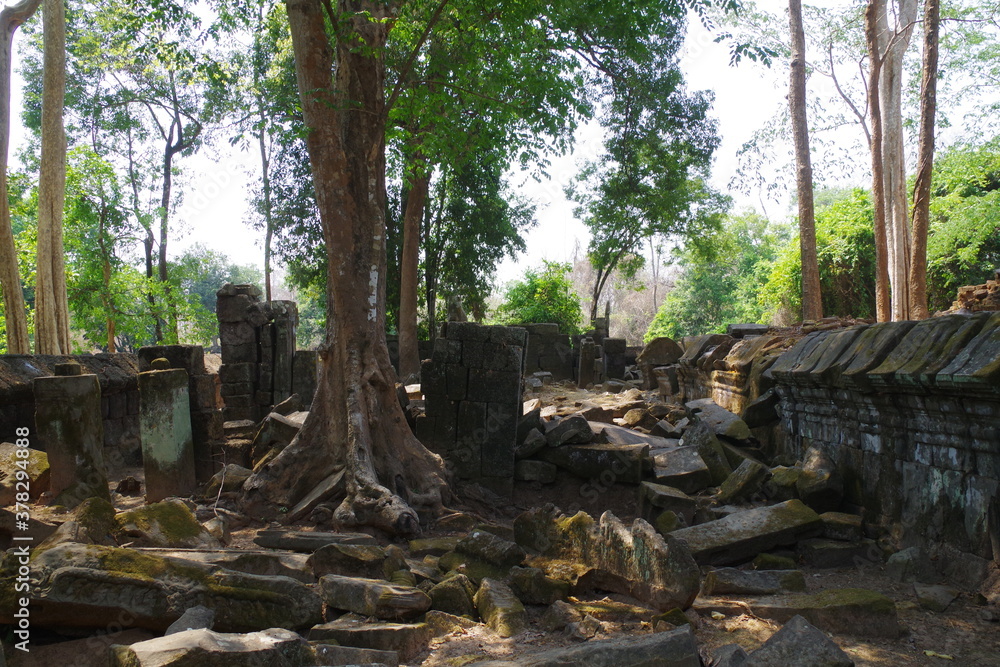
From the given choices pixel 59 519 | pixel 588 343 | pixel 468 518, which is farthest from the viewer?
pixel 588 343

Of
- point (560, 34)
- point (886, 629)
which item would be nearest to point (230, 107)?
point (560, 34)

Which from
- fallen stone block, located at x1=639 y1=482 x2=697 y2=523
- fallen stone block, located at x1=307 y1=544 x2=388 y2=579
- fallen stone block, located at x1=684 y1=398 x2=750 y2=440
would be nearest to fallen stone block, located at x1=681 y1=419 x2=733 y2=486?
fallen stone block, located at x1=684 y1=398 x2=750 y2=440

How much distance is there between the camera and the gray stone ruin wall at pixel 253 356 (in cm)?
1156

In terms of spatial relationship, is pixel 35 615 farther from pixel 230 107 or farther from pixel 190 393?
pixel 230 107

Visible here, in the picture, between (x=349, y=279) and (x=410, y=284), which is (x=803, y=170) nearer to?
(x=410, y=284)

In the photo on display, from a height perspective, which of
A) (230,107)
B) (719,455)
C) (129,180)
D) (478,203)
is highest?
(230,107)

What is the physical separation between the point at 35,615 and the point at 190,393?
445 cm

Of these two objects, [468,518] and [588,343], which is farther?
[588,343]

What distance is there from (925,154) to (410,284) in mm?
10639

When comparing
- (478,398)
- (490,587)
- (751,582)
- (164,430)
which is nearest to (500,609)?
(490,587)

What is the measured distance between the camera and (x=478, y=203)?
19.8m

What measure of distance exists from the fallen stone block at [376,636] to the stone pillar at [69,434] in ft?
9.57

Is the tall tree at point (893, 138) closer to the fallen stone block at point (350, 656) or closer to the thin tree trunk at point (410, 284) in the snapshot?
the thin tree trunk at point (410, 284)

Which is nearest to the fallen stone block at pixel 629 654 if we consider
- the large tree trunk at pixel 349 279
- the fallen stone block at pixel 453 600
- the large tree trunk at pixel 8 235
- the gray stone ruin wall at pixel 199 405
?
the fallen stone block at pixel 453 600
